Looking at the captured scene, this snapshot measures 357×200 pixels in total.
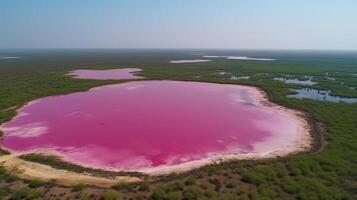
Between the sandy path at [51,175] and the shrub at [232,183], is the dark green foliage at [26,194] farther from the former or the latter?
the shrub at [232,183]

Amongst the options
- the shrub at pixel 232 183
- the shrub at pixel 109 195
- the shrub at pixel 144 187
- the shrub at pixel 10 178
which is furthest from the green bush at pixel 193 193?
the shrub at pixel 10 178

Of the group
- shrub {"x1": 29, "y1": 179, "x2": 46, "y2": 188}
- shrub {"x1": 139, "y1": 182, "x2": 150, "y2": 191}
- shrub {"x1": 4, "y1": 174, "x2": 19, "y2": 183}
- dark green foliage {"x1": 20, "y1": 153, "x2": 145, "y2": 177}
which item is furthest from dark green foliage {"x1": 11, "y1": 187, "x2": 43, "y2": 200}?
shrub {"x1": 139, "y1": 182, "x2": 150, "y2": 191}

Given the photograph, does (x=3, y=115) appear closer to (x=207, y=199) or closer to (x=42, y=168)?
(x=42, y=168)

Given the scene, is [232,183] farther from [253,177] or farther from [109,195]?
[109,195]

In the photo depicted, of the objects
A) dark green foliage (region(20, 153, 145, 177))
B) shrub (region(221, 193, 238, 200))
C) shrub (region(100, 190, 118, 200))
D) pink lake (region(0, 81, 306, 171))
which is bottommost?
shrub (region(221, 193, 238, 200))

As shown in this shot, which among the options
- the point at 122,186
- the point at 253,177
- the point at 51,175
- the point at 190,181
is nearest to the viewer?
the point at 122,186

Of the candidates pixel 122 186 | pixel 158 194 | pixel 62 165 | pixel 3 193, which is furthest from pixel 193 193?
pixel 3 193

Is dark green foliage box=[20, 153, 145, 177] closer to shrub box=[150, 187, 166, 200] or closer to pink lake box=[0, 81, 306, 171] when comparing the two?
pink lake box=[0, 81, 306, 171]
